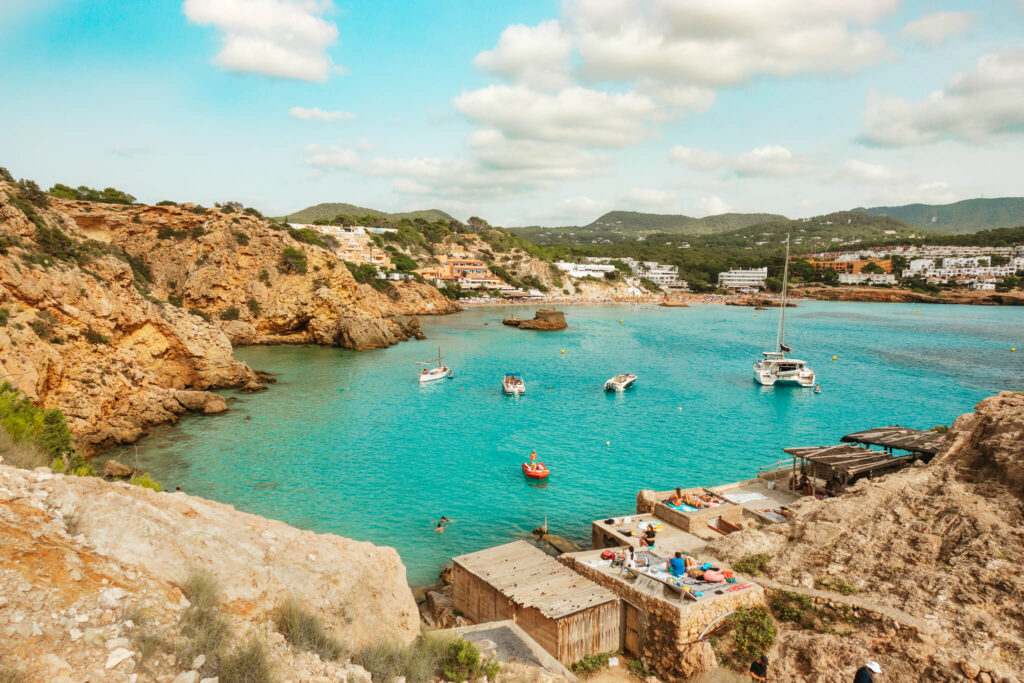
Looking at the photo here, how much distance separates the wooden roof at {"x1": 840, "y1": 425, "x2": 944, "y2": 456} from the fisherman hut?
36.5ft

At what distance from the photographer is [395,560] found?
8.93 m

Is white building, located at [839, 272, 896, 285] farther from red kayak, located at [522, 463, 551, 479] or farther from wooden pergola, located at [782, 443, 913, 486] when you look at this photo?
red kayak, located at [522, 463, 551, 479]

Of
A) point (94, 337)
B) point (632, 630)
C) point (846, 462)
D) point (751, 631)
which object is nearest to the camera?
point (751, 631)

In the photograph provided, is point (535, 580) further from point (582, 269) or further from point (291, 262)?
point (582, 269)

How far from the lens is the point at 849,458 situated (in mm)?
16391

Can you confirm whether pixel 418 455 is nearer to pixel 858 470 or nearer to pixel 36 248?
pixel 858 470

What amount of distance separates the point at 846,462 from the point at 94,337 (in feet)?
107

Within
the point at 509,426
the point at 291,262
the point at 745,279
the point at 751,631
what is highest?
the point at 745,279

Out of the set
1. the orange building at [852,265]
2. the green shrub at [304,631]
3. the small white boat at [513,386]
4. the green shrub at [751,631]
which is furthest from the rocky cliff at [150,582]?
the orange building at [852,265]

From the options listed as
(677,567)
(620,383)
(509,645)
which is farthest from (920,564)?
(620,383)

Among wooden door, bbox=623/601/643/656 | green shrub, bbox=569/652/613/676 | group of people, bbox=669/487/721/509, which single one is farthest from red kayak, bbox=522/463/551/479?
green shrub, bbox=569/652/613/676

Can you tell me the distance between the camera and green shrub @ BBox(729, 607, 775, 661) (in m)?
9.64

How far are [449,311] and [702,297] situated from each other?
73.9 m

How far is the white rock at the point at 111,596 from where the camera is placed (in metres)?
5.10
